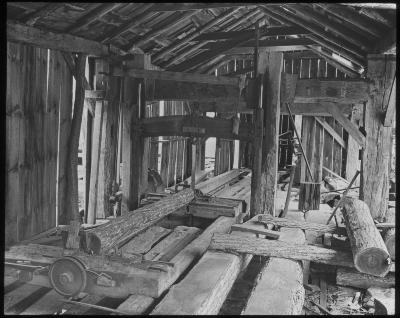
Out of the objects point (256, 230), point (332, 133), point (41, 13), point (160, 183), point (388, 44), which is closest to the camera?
point (41, 13)

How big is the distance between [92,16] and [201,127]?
2.17 meters

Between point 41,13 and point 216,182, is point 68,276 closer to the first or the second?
point 41,13

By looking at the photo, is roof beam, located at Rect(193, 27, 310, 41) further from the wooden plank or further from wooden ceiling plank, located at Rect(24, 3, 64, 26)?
the wooden plank

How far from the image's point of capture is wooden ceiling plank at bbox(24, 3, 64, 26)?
177 inches

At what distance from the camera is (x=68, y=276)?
373cm

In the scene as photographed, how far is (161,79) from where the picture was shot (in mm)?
6188

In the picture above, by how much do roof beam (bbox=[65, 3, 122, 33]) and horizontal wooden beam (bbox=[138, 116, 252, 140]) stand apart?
6.07 feet

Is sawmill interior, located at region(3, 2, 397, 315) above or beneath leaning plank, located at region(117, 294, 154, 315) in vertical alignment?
above

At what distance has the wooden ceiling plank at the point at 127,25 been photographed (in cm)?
597

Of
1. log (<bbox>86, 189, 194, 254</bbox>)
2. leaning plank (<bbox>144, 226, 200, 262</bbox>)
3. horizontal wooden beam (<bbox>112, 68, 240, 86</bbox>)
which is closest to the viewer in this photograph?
log (<bbox>86, 189, 194, 254</bbox>)

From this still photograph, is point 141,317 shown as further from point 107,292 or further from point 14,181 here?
point 14,181

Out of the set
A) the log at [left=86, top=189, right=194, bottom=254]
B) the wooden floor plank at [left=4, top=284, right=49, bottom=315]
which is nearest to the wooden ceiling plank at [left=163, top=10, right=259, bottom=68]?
the log at [left=86, top=189, right=194, bottom=254]

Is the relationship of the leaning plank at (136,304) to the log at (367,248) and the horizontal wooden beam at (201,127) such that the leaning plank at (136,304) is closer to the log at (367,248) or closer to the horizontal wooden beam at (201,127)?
the log at (367,248)

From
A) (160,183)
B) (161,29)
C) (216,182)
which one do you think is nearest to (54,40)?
(161,29)
